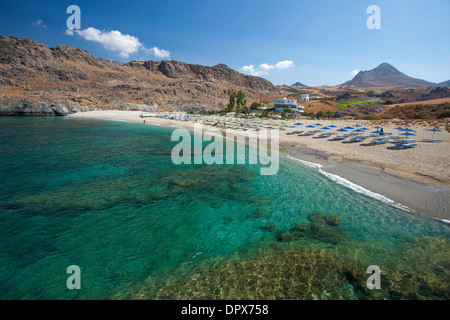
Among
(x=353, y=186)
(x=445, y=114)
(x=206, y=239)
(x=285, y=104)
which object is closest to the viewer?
(x=206, y=239)

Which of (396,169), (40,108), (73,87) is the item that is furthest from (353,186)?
(73,87)

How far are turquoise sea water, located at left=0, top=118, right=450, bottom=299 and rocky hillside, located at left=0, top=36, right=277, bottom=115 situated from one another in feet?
225

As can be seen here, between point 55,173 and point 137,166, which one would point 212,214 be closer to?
point 137,166

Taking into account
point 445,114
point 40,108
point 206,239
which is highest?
point 40,108

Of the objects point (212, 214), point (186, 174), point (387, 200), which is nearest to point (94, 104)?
point (186, 174)

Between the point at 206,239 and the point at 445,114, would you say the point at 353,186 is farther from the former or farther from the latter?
the point at 445,114

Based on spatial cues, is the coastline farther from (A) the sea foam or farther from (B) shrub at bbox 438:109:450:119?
(B) shrub at bbox 438:109:450:119

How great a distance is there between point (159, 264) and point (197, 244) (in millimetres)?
1731

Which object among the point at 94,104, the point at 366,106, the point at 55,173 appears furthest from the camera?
the point at 94,104

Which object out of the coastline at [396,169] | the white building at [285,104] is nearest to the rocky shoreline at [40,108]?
the white building at [285,104]

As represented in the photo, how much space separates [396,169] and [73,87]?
11156cm

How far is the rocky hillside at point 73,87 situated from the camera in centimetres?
6438

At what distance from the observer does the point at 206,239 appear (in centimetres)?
867

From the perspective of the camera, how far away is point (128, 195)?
12039 millimetres
